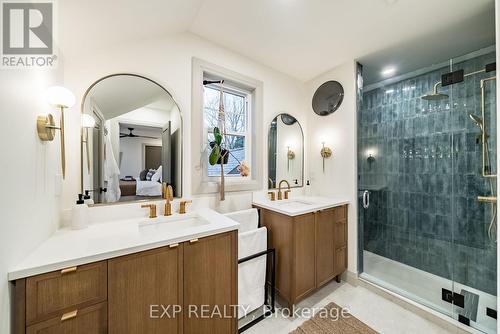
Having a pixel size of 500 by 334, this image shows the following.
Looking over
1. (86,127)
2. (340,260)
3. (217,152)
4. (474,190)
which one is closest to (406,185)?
(474,190)

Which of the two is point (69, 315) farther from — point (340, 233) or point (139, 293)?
point (340, 233)

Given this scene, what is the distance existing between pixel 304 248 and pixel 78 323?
1.55 m

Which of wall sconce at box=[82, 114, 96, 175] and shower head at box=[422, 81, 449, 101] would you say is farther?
shower head at box=[422, 81, 449, 101]

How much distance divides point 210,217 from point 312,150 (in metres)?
1.77

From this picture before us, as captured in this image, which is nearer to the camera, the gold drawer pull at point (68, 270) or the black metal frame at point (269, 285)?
the gold drawer pull at point (68, 270)

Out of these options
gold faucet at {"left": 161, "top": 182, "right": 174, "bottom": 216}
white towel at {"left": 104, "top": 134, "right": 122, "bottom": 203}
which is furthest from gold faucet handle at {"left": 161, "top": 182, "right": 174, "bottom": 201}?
white towel at {"left": 104, "top": 134, "right": 122, "bottom": 203}

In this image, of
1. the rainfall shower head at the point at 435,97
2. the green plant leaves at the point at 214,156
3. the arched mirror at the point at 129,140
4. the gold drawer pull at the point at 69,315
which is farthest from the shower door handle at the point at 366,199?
the gold drawer pull at the point at 69,315

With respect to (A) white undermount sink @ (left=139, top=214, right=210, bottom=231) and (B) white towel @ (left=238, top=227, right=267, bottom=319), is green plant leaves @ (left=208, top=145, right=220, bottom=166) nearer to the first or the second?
(A) white undermount sink @ (left=139, top=214, right=210, bottom=231)

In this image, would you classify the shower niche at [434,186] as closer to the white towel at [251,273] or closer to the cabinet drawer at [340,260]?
the cabinet drawer at [340,260]

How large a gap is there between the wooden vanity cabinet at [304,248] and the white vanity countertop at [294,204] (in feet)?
0.16

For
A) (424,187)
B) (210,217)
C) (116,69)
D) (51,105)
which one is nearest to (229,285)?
(210,217)

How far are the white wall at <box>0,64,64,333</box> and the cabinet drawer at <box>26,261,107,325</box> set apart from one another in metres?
0.07

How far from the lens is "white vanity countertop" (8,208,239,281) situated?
78cm

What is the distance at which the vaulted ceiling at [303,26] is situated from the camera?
1.19 metres
